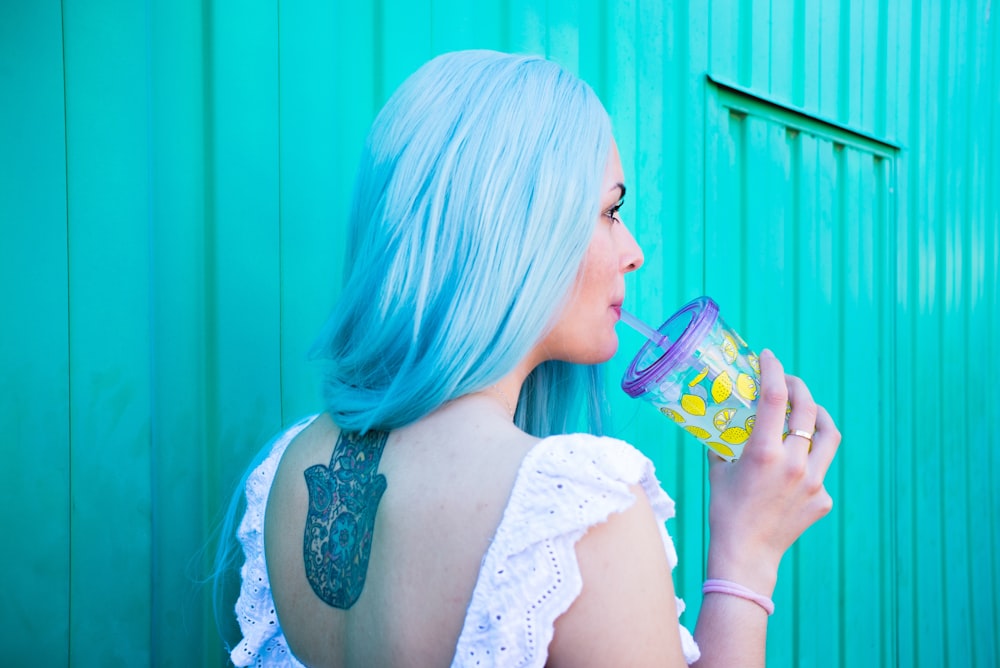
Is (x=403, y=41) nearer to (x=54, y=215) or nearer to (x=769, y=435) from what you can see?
(x=54, y=215)

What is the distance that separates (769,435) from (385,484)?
1.92ft

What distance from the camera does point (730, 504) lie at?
3.75 feet

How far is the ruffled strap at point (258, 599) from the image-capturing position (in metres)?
1.16

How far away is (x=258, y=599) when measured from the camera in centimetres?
117

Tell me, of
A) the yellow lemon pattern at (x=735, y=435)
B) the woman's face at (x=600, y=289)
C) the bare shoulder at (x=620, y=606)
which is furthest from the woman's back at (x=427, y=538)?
the yellow lemon pattern at (x=735, y=435)

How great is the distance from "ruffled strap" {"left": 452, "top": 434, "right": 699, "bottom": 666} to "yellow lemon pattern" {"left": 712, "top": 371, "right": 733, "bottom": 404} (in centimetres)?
39

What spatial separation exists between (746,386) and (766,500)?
0.19 metres

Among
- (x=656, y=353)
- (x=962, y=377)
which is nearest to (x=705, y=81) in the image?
(x=656, y=353)

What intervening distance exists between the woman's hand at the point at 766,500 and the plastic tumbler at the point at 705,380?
0.06m

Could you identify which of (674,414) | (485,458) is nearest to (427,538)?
(485,458)

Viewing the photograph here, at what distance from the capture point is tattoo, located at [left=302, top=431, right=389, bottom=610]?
0.94 meters

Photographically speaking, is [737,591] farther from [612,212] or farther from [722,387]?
[612,212]

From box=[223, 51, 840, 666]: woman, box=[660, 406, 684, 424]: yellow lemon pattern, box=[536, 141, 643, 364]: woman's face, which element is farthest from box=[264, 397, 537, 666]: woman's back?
box=[660, 406, 684, 424]: yellow lemon pattern

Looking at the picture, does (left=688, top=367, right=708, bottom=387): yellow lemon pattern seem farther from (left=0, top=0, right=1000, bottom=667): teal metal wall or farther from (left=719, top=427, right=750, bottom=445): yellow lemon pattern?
(left=0, top=0, right=1000, bottom=667): teal metal wall
